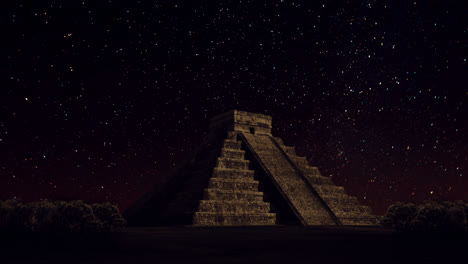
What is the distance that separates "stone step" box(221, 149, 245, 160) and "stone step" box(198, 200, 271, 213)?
5176mm

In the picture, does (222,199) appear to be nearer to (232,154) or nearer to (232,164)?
(232,164)

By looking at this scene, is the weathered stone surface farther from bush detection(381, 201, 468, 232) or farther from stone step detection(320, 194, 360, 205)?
bush detection(381, 201, 468, 232)

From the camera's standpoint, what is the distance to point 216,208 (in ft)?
85.9

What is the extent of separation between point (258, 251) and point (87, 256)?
4258 millimetres

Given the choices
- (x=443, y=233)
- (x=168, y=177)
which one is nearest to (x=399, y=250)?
(x=443, y=233)

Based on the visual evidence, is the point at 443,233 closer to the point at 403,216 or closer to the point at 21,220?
the point at 403,216

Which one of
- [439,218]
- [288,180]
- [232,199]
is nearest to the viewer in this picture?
[439,218]

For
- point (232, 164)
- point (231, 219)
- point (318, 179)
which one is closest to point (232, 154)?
point (232, 164)

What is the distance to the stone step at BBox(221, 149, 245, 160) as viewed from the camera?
32.2m

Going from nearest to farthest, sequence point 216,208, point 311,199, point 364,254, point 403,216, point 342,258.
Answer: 1. point 342,258
2. point 364,254
3. point 403,216
4. point 216,208
5. point 311,199

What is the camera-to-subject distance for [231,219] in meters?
26.2

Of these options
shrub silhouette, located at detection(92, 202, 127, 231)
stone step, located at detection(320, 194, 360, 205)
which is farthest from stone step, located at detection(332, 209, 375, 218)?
shrub silhouette, located at detection(92, 202, 127, 231)

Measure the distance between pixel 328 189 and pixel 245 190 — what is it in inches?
284

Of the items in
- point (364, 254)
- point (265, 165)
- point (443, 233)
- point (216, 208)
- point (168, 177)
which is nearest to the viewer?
point (364, 254)
